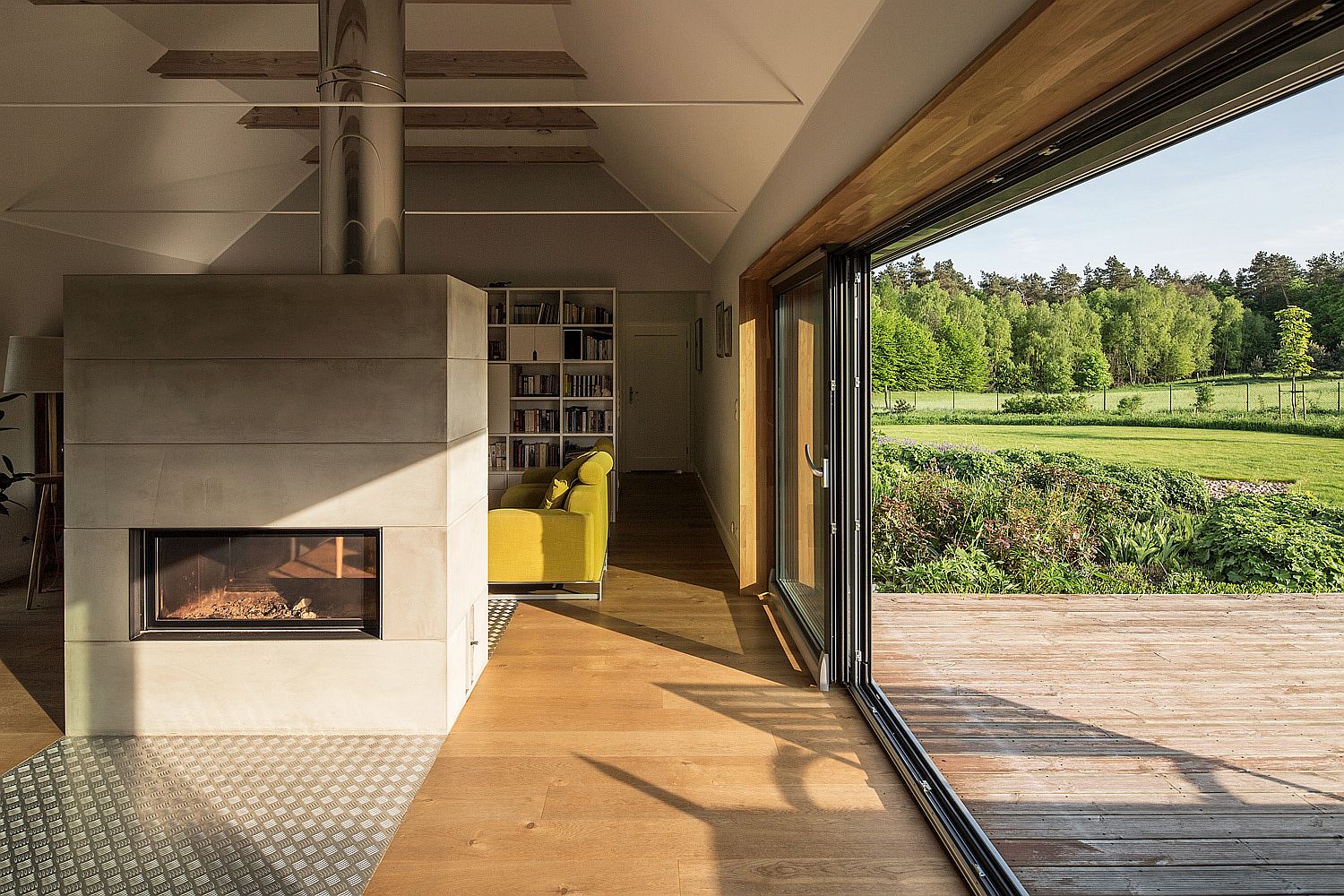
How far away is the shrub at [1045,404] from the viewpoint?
232 centimetres

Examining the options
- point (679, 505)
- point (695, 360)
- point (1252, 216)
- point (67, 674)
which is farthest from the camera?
point (695, 360)

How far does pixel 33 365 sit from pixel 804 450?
4.66m

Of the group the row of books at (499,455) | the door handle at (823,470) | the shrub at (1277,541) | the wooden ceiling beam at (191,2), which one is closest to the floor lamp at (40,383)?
the wooden ceiling beam at (191,2)

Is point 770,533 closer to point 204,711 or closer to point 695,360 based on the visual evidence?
point 204,711

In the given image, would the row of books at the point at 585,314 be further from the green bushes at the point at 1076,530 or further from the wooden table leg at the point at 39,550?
the wooden table leg at the point at 39,550

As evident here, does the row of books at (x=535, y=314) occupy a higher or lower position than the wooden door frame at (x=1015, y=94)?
higher

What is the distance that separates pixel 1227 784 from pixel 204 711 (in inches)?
134

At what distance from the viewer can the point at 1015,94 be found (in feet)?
5.53

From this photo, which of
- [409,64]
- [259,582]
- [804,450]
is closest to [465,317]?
[259,582]

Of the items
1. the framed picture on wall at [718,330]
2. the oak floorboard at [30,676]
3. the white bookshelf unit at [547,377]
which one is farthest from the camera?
the white bookshelf unit at [547,377]

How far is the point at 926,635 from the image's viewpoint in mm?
4211

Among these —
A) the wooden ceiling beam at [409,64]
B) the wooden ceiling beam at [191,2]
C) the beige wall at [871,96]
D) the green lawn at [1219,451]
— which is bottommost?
the green lawn at [1219,451]

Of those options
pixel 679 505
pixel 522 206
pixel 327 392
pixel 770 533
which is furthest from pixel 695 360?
pixel 327 392

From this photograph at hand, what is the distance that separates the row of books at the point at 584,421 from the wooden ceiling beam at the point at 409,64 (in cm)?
335
